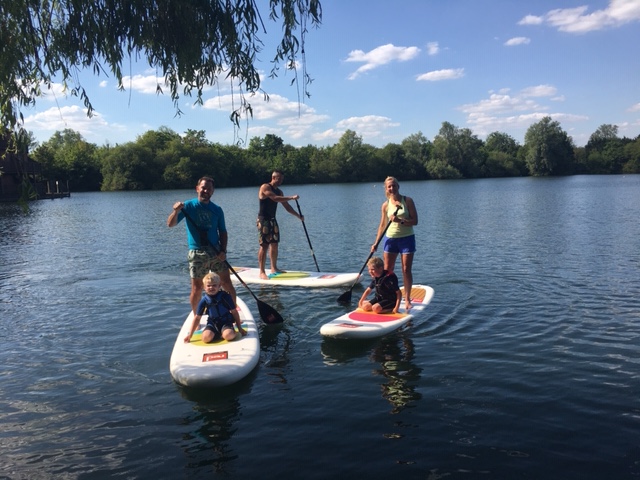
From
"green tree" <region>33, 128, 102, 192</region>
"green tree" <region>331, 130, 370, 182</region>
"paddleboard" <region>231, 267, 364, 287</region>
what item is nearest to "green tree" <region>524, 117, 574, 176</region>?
"green tree" <region>331, 130, 370, 182</region>

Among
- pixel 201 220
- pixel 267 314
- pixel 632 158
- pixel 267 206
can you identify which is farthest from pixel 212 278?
pixel 632 158

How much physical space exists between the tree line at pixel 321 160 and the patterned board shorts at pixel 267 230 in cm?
7327

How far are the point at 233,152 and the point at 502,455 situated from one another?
90918mm

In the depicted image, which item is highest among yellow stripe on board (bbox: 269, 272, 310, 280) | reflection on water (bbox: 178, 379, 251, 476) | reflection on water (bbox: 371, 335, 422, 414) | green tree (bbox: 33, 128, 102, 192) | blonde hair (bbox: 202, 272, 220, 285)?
green tree (bbox: 33, 128, 102, 192)

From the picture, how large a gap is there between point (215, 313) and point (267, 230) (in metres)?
4.63

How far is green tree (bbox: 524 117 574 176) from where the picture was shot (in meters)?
94.1

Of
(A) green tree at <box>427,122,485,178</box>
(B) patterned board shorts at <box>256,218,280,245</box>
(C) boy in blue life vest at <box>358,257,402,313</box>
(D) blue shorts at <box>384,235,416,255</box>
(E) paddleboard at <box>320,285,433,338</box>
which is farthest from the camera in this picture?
(A) green tree at <box>427,122,485,178</box>

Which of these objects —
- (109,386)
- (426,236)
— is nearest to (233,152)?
(426,236)

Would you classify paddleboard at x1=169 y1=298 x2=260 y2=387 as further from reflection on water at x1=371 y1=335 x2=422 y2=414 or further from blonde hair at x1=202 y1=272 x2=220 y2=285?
reflection on water at x1=371 y1=335 x2=422 y2=414

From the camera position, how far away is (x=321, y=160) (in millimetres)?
99625

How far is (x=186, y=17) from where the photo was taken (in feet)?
16.8

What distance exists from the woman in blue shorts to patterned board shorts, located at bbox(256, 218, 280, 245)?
11.4 ft

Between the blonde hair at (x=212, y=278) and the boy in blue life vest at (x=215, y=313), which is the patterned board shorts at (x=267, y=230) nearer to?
the boy in blue life vest at (x=215, y=313)

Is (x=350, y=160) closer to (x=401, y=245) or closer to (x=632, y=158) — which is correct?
(x=632, y=158)
